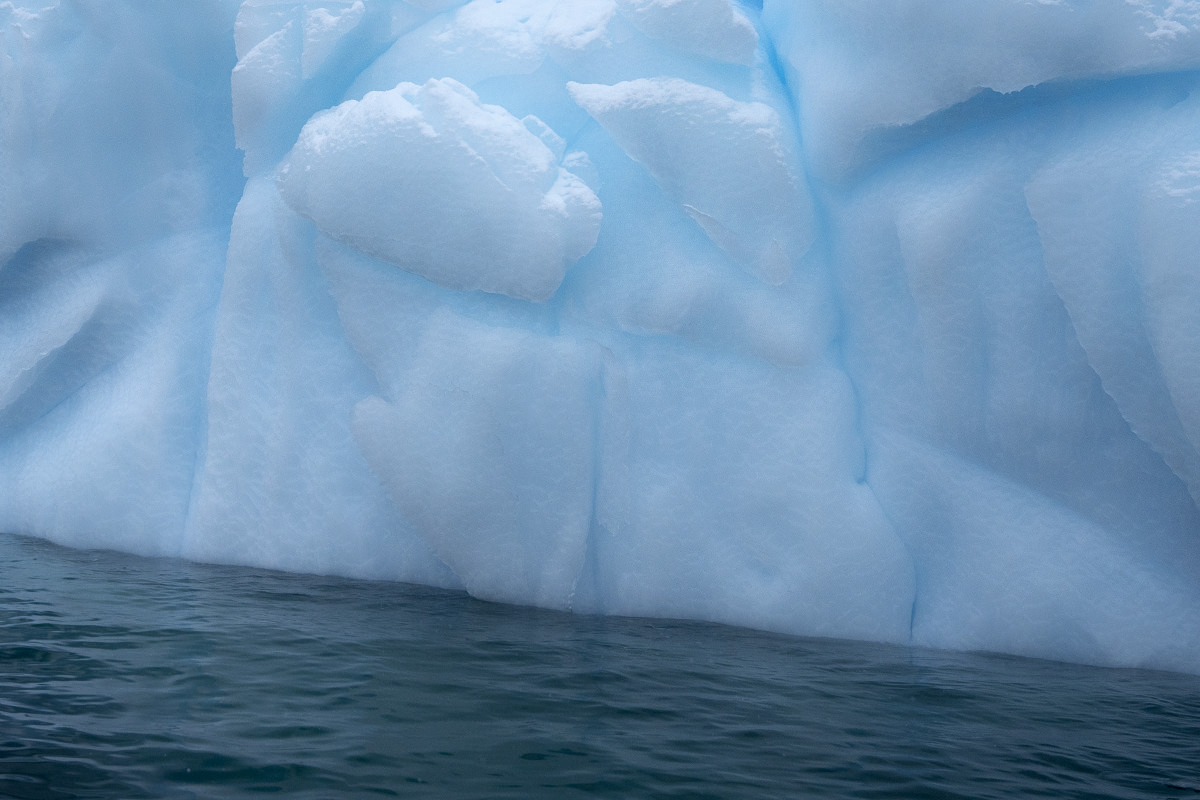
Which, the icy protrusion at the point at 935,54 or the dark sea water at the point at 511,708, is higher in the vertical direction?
the icy protrusion at the point at 935,54

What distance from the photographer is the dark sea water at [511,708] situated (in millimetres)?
2352

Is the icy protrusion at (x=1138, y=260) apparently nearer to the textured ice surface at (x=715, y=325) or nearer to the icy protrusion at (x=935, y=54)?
the textured ice surface at (x=715, y=325)

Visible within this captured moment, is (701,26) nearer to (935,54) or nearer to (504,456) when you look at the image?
(935,54)

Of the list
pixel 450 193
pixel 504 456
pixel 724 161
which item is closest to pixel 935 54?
pixel 724 161

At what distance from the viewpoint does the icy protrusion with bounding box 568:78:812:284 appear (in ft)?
14.0

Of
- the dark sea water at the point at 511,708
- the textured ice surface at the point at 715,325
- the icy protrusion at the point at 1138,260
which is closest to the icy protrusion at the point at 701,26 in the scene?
the textured ice surface at the point at 715,325

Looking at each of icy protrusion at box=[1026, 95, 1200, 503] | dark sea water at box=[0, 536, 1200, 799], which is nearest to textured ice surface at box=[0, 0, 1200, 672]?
icy protrusion at box=[1026, 95, 1200, 503]

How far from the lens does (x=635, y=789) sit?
2330 millimetres

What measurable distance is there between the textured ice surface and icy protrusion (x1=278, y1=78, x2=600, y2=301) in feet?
0.06

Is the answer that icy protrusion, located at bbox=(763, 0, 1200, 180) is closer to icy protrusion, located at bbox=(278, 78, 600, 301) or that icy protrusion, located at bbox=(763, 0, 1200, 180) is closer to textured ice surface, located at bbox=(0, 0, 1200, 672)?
textured ice surface, located at bbox=(0, 0, 1200, 672)

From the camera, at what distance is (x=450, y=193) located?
4.27m

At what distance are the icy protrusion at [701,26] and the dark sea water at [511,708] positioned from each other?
2.58 metres

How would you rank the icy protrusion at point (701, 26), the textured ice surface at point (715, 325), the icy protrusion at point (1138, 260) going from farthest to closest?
the icy protrusion at point (701, 26) < the textured ice surface at point (715, 325) < the icy protrusion at point (1138, 260)

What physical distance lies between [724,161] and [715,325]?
28.2 inches
